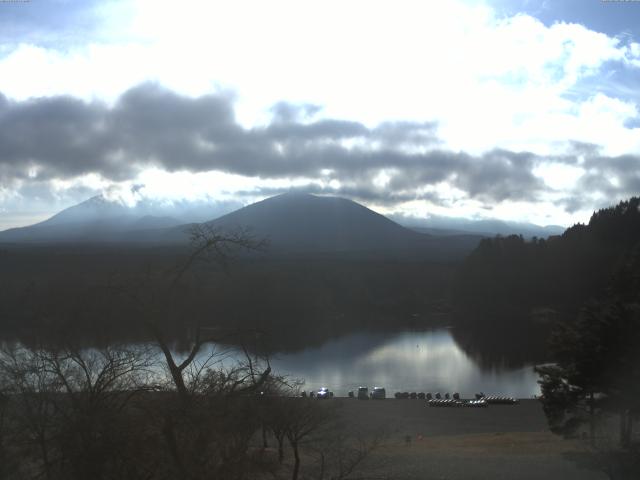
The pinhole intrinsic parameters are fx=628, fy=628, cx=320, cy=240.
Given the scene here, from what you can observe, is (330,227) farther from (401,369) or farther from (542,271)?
(401,369)

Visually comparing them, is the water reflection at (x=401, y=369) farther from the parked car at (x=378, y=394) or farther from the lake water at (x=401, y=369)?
the parked car at (x=378, y=394)

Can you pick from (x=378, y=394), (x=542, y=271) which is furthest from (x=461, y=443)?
(x=542, y=271)

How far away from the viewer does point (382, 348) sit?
91.9 ft

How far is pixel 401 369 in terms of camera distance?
23094 mm

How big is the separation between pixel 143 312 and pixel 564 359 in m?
7.00

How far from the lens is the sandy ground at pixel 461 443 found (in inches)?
322

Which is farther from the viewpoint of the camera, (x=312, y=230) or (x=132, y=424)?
(x=312, y=230)

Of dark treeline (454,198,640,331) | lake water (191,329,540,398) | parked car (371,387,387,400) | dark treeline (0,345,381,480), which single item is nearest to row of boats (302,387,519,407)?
parked car (371,387,387,400)

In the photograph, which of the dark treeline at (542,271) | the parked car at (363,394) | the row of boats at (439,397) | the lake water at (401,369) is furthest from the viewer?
the dark treeline at (542,271)

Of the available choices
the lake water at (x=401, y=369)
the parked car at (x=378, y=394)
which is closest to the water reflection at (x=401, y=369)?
the lake water at (x=401, y=369)

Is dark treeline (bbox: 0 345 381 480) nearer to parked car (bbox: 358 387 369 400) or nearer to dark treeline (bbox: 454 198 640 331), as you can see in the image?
parked car (bbox: 358 387 369 400)

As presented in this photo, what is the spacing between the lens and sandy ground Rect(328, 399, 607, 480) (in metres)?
8.18

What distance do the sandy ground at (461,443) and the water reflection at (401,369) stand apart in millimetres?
3212

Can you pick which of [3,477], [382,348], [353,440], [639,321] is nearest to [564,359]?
[639,321]
